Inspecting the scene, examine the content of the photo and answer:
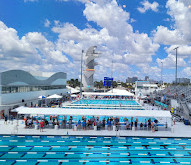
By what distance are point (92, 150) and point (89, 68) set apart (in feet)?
164

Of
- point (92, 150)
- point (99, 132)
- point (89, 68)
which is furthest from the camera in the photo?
point (89, 68)

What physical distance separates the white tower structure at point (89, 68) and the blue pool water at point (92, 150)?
4717 centimetres

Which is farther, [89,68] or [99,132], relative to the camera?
[89,68]

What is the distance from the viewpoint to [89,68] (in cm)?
5972

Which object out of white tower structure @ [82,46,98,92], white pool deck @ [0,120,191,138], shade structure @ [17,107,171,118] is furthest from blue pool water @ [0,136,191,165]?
white tower structure @ [82,46,98,92]

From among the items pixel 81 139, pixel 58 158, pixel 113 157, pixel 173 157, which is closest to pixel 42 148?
pixel 58 158

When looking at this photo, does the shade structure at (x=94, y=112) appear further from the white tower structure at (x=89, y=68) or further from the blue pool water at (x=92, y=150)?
the white tower structure at (x=89, y=68)

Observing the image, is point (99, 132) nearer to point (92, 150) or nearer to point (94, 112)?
point (94, 112)

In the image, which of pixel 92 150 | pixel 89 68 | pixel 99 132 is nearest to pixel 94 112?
pixel 99 132

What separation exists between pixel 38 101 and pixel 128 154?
20741 mm

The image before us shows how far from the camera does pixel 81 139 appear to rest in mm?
12367

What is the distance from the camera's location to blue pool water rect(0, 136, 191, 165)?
9.34m

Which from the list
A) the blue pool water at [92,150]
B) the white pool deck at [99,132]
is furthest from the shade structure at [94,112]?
the blue pool water at [92,150]

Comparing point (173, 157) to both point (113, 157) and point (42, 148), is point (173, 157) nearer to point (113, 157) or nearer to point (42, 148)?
point (113, 157)
